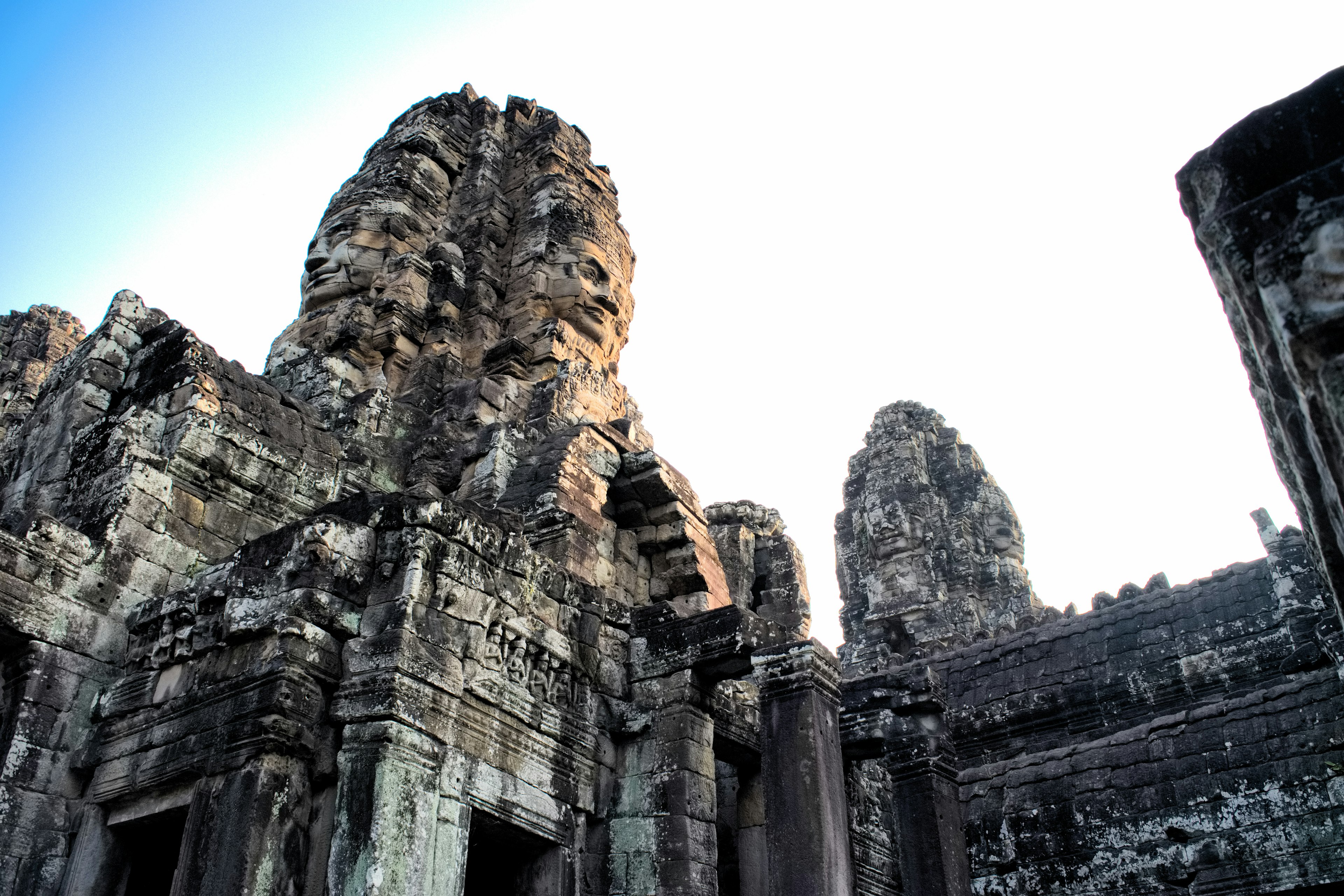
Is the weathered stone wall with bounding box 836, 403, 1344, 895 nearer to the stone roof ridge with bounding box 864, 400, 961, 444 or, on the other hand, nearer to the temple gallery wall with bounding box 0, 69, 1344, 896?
the temple gallery wall with bounding box 0, 69, 1344, 896

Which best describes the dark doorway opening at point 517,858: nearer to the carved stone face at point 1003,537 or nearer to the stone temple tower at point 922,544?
the stone temple tower at point 922,544

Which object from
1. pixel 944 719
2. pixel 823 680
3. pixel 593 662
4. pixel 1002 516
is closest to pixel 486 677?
pixel 593 662

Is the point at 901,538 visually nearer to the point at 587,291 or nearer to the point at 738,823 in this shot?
the point at 587,291

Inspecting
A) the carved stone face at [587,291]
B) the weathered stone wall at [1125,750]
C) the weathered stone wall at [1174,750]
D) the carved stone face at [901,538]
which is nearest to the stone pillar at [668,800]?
the weathered stone wall at [1125,750]

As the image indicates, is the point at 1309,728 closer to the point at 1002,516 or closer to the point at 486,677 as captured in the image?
the point at 486,677

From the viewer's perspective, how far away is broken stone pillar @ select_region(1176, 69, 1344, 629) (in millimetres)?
2178

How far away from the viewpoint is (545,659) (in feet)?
27.3

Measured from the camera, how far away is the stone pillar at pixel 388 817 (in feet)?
20.5

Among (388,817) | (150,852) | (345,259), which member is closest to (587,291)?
(345,259)

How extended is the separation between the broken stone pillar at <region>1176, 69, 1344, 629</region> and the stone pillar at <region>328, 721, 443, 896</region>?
549cm

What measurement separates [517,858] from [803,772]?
7.58 feet

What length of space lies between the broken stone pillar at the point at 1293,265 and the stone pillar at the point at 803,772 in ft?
18.9

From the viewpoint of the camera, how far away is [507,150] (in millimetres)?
18359

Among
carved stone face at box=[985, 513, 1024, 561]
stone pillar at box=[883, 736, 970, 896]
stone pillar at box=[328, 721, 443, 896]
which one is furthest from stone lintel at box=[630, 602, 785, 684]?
carved stone face at box=[985, 513, 1024, 561]
